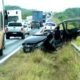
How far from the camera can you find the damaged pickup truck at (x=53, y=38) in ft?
80.0

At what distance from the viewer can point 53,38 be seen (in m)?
25.8

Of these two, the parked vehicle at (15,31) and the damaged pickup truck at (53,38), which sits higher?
the damaged pickup truck at (53,38)

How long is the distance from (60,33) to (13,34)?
20646 millimetres

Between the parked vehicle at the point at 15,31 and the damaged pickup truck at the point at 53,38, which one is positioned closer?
the damaged pickup truck at the point at 53,38

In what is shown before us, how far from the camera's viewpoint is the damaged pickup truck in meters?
24.4

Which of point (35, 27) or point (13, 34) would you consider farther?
point (35, 27)

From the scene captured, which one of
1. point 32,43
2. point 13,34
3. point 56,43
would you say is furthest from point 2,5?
point 13,34

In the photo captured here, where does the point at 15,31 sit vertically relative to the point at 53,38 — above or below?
below

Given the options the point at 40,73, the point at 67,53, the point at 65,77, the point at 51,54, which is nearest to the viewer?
the point at 65,77

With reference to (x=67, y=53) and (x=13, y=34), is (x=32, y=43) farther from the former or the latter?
(x=13, y=34)

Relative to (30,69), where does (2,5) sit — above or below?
above

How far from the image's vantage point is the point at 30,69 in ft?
47.8

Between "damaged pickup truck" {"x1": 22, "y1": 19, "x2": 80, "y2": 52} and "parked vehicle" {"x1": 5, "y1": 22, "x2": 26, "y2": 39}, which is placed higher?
"damaged pickup truck" {"x1": 22, "y1": 19, "x2": 80, "y2": 52}

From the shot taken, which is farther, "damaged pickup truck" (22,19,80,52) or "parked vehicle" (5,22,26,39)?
"parked vehicle" (5,22,26,39)
